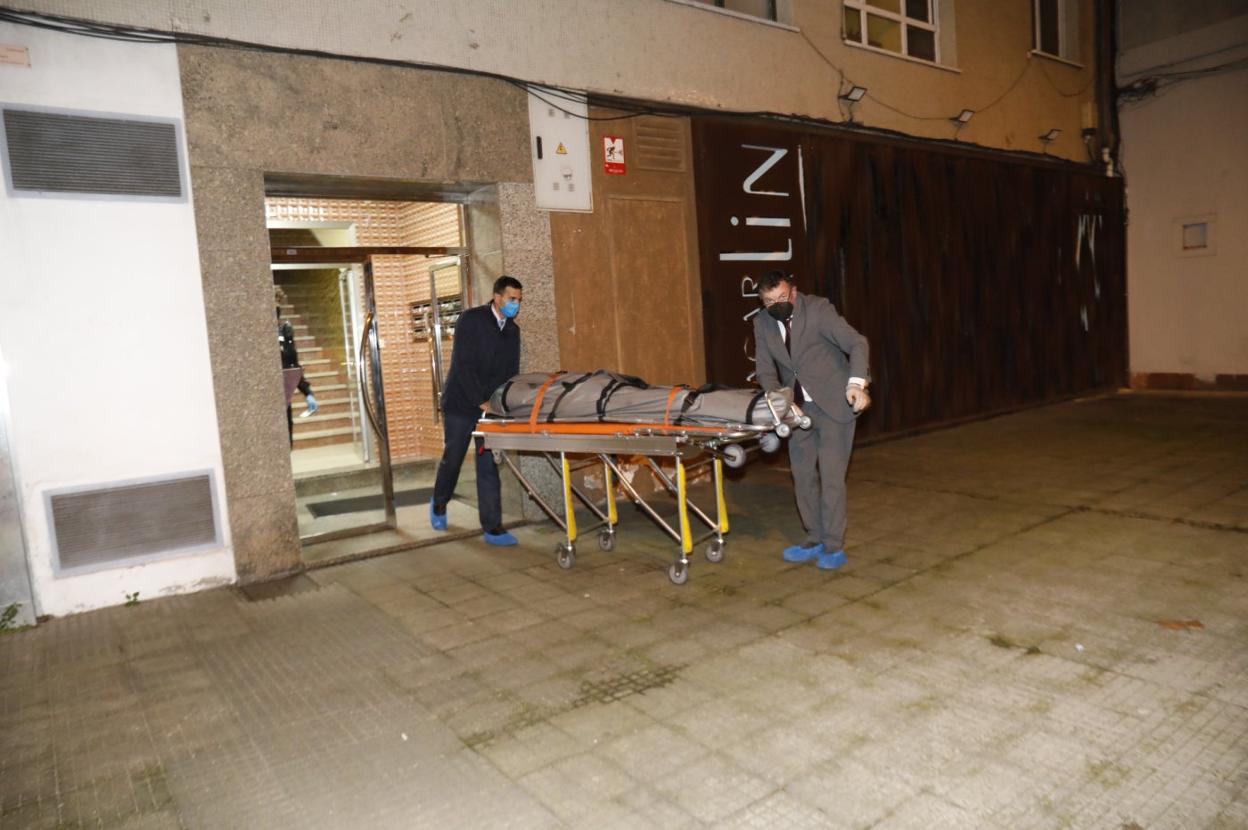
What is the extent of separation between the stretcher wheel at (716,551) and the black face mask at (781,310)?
4.91 ft

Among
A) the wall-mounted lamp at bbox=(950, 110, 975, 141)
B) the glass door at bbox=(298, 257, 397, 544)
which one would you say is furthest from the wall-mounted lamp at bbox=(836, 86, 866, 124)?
the glass door at bbox=(298, 257, 397, 544)

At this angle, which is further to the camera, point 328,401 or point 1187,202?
point 1187,202

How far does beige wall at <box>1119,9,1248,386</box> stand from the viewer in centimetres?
1227

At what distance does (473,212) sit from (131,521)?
3.49m

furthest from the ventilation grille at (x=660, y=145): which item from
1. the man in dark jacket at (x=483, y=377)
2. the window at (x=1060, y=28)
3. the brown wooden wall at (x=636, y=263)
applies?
the window at (x=1060, y=28)

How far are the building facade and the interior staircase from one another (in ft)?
0.25

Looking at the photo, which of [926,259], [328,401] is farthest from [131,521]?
[926,259]

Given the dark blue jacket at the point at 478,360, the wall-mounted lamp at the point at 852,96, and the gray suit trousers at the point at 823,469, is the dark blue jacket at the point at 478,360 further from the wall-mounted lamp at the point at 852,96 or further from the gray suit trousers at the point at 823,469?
the wall-mounted lamp at the point at 852,96

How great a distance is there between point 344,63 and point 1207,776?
6198 millimetres

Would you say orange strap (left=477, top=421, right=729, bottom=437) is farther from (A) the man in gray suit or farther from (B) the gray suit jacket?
(A) the man in gray suit

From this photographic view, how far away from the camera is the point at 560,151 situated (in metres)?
7.16

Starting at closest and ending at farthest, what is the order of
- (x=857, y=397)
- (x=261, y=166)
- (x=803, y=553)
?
(x=857, y=397), (x=803, y=553), (x=261, y=166)

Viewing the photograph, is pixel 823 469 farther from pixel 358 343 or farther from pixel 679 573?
pixel 358 343

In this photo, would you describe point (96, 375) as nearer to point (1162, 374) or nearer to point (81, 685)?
point (81, 685)
